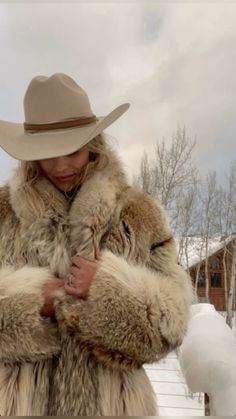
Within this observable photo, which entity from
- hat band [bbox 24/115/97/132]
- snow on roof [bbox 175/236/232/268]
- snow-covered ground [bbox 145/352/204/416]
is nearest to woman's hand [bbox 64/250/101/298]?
hat band [bbox 24/115/97/132]

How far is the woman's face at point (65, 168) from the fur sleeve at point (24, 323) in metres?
0.25

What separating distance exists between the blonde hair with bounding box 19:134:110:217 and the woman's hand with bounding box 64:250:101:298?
0.19 meters

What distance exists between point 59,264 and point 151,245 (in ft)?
0.81

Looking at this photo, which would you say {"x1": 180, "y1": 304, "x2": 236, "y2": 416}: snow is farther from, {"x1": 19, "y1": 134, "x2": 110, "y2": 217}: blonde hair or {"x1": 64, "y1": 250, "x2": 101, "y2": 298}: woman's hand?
{"x1": 19, "y1": 134, "x2": 110, "y2": 217}: blonde hair

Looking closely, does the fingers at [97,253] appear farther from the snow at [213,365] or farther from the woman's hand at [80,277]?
the snow at [213,365]

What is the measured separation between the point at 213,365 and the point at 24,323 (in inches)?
35.4

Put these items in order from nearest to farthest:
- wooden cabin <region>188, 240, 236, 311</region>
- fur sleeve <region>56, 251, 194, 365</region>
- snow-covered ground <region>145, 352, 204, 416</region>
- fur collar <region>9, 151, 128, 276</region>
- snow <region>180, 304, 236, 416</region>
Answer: fur sleeve <region>56, 251, 194, 365</region>, fur collar <region>9, 151, 128, 276</region>, snow <region>180, 304, 236, 416</region>, snow-covered ground <region>145, 352, 204, 416</region>, wooden cabin <region>188, 240, 236, 311</region>

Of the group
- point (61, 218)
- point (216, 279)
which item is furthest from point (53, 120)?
point (216, 279)

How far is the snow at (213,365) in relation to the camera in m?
1.68

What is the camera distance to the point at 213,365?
1760 mm

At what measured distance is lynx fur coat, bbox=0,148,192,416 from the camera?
3.74 feet

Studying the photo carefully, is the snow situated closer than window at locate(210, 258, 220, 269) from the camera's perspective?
Yes

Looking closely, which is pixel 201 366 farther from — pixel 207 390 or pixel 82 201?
pixel 82 201

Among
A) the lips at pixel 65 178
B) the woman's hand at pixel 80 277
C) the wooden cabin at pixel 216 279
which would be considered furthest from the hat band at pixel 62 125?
the wooden cabin at pixel 216 279
